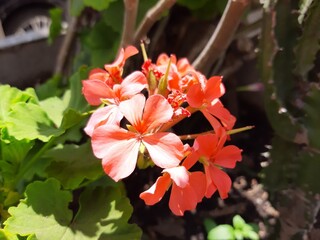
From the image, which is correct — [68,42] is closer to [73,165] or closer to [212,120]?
[73,165]

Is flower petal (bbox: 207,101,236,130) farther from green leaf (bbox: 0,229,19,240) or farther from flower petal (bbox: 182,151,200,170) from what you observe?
green leaf (bbox: 0,229,19,240)

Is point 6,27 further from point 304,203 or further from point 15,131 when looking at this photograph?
point 304,203

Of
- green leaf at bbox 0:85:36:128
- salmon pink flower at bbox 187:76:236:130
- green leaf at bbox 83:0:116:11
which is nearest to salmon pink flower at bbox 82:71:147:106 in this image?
salmon pink flower at bbox 187:76:236:130

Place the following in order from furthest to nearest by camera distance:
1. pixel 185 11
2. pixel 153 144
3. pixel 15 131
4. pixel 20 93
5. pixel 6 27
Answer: pixel 6 27
pixel 185 11
pixel 20 93
pixel 15 131
pixel 153 144

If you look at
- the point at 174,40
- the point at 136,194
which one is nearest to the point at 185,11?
the point at 174,40

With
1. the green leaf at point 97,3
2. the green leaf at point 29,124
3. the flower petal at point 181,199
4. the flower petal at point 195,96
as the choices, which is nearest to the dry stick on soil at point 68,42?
the green leaf at point 97,3

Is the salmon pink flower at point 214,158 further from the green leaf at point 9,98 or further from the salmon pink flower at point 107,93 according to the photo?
the green leaf at point 9,98
